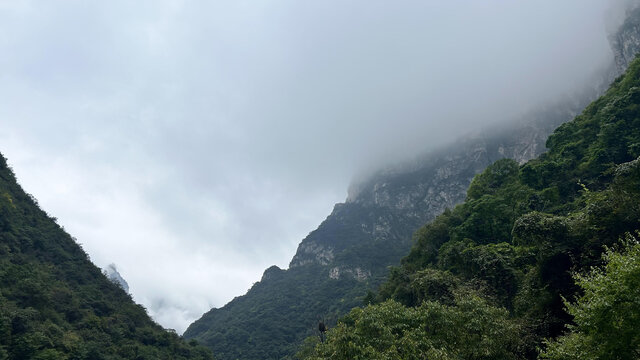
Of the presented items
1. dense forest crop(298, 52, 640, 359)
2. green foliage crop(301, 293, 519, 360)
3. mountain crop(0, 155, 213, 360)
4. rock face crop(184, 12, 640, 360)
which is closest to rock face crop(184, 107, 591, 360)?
rock face crop(184, 12, 640, 360)

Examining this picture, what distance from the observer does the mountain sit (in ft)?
135

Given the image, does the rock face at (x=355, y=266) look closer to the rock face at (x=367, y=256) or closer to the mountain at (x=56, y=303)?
the rock face at (x=367, y=256)

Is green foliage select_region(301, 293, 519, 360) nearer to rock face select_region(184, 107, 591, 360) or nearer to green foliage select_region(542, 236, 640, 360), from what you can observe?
green foliage select_region(542, 236, 640, 360)

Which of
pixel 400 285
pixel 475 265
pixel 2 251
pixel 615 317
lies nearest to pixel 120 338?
pixel 2 251

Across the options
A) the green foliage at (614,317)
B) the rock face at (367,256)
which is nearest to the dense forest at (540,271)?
the green foliage at (614,317)

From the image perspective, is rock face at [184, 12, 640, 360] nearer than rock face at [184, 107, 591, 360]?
Yes

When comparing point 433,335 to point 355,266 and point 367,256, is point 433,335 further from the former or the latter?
point 367,256

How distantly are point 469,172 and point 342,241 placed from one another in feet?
238

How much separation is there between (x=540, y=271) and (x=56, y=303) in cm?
5893

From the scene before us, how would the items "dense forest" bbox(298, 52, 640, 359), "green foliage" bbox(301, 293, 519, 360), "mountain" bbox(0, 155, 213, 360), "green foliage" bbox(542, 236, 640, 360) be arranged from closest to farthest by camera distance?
"green foliage" bbox(542, 236, 640, 360) < "dense forest" bbox(298, 52, 640, 359) < "green foliage" bbox(301, 293, 519, 360) < "mountain" bbox(0, 155, 213, 360)

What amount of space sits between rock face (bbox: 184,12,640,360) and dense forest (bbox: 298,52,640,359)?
7215 centimetres

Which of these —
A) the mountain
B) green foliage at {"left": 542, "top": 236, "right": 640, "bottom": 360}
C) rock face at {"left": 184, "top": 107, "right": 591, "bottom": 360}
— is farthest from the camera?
rock face at {"left": 184, "top": 107, "right": 591, "bottom": 360}

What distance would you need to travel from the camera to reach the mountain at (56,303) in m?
41.2

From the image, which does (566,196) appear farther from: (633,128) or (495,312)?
(495,312)
